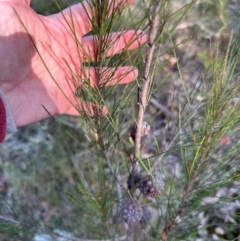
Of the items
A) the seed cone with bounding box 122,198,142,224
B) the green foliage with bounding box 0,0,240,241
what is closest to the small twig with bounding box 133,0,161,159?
the green foliage with bounding box 0,0,240,241

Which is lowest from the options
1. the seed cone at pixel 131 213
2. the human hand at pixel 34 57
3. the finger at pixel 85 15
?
the seed cone at pixel 131 213

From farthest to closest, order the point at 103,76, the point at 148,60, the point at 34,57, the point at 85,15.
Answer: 1. the point at 34,57
2. the point at 85,15
3. the point at 103,76
4. the point at 148,60

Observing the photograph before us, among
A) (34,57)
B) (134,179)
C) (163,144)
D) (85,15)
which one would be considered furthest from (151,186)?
(34,57)

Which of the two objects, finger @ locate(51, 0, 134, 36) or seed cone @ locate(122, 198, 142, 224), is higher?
finger @ locate(51, 0, 134, 36)

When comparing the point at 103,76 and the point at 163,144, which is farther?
the point at 163,144

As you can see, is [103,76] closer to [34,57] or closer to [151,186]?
[151,186]

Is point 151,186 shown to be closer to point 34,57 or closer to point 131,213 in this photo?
point 131,213

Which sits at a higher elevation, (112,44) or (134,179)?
(112,44)

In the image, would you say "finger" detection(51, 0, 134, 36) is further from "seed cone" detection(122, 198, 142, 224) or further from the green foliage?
"seed cone" detection(122, 198, 142, 224)

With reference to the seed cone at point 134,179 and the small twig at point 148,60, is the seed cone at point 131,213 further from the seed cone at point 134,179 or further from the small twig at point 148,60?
the small twig at point 148,60

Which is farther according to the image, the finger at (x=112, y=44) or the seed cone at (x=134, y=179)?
the seed cone at (x=134, y=179)

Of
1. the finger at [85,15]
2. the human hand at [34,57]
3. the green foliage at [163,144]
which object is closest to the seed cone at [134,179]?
the green foliage at [163,144]

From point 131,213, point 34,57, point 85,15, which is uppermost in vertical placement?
point 85,15

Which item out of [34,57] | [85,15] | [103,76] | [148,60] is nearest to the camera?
[148,60]
